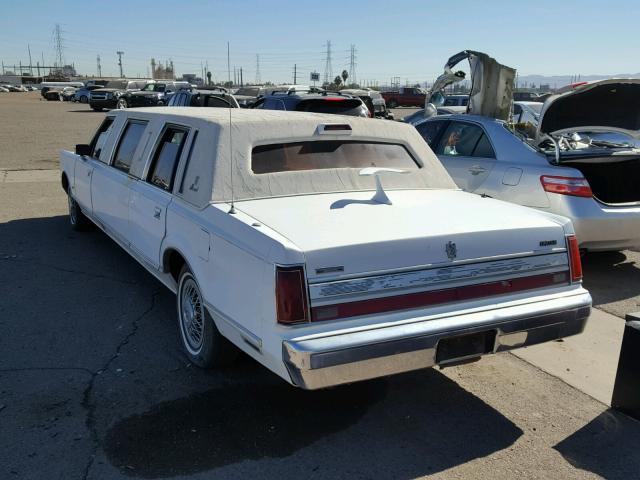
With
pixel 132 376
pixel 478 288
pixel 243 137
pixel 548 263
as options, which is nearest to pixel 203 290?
pixel 132 376

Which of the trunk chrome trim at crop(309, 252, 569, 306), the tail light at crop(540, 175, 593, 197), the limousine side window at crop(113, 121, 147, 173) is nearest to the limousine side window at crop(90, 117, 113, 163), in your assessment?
the limousine side window at crop(113, 121, 147, 173)

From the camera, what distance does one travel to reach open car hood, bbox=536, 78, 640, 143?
6.47 m

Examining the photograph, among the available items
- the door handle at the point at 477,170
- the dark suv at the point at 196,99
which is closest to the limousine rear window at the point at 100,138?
the door handle at the point at 477,170

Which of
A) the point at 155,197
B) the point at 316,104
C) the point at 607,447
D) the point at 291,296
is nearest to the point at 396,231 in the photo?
the point at 291,296

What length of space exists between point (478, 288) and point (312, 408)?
1211mm

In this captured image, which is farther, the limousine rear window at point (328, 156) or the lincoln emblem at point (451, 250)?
the limousine rear window at point (328, 156)

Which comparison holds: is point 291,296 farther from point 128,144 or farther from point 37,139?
point 37,139

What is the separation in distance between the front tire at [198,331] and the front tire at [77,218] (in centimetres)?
379

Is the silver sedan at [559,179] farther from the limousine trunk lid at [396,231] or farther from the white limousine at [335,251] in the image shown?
the limousine trunk lid at [396,231]

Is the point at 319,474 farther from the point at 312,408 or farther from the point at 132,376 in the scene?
the point at 132,376

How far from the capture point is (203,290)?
371 cm

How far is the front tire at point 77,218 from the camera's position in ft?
24.7

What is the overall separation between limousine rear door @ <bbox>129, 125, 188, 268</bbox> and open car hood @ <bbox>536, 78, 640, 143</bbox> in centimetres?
389

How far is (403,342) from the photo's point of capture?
3049mm
